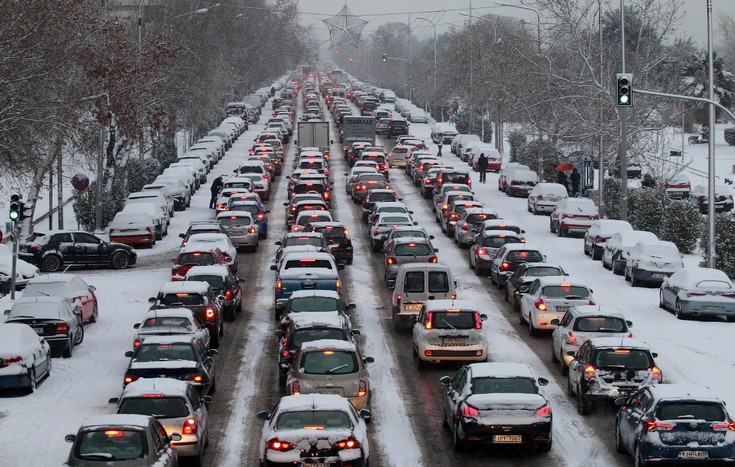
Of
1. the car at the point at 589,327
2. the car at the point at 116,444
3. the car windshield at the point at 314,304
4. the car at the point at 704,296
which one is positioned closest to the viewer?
the car at the point at 116,444

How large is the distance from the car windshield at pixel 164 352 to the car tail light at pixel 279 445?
590 cm

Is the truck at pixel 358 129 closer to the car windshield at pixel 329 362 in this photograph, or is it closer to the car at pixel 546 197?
the car at pixel 546 197

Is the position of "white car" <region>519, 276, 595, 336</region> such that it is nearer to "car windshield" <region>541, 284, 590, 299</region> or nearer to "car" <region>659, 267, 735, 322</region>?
"car windshield" <region>541, 284, 590, 299</region>


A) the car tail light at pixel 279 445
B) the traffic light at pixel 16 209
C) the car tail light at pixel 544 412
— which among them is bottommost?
the car tail light at pixel 544 412

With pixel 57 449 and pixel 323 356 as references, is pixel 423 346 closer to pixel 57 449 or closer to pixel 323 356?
pixel 323 356

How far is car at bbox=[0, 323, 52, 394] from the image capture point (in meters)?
24.7

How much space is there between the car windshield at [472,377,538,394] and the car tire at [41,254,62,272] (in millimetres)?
24871

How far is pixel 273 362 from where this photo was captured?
2855cm

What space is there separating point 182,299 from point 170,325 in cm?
304

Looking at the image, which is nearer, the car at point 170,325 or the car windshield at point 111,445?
the car windshield at point 111,445

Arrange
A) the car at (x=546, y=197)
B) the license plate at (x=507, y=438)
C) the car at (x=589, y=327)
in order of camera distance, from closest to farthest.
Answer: the license plate at (x=507, y=438) < the car at (x=589, y=327) < the car at (x=546, y=197)

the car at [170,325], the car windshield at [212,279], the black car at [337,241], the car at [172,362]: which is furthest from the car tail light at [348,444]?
the black car at [337,241]

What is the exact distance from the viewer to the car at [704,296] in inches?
1297

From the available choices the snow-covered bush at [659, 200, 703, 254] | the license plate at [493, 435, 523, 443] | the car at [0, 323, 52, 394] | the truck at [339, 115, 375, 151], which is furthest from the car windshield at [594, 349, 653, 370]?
the truck at [339, 115, 375, 151]
